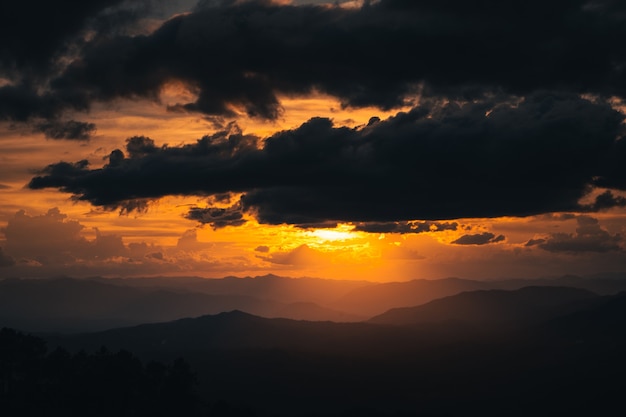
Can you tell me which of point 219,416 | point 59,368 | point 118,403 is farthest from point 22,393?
point 219,416

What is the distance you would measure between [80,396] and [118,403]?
789 centimetres

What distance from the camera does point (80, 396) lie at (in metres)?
141

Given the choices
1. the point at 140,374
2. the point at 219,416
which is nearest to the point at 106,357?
the point at 140,374

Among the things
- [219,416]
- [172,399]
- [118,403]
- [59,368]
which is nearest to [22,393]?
[59,368]

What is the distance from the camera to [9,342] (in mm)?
144125

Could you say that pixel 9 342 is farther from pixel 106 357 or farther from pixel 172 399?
pixel 172 399

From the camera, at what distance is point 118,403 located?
473 feet

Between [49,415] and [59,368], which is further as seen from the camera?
[59,368]

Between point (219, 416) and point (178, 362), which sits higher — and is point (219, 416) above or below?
below

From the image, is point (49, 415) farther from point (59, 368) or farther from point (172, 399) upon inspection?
point (172, 399)

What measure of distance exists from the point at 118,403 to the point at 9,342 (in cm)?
2618

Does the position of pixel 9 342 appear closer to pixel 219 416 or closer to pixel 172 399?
pixel 172 399

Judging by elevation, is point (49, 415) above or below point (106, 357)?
below

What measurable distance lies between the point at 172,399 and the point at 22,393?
1197 inches
